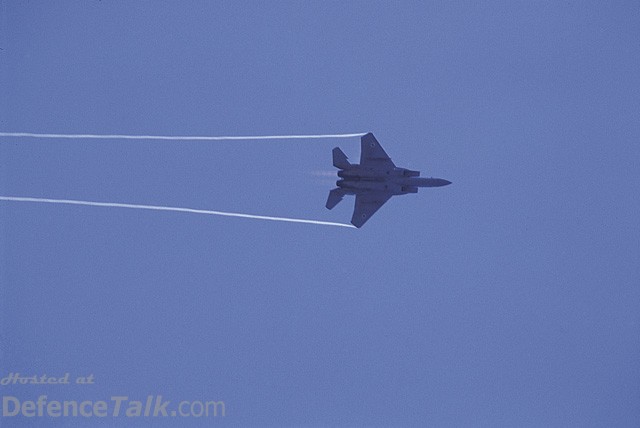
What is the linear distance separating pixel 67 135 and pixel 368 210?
350 inches

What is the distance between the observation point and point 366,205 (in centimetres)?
1681

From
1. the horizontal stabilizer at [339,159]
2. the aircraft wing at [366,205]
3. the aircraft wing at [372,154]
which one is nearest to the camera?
the horizontal stabilizer at [339,159]

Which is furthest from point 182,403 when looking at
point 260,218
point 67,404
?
point 260,218

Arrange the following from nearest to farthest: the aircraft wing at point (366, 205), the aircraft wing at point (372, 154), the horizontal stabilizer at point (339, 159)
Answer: the horizontal stabilizer at point (339, 159) → the aircraft wing at point (372, 154) → the aircraft wing at point (366, 205)

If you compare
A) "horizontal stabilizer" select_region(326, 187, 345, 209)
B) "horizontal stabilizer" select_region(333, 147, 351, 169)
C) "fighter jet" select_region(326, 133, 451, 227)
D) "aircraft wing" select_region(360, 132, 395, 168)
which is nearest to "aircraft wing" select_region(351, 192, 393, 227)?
"fighter jet" select_region(326, 133, 451, 227)

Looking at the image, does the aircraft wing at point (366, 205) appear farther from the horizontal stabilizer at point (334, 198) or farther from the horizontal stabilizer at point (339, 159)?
the horizontal stabilizer at point (339, 159)

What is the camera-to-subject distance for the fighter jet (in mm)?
16375

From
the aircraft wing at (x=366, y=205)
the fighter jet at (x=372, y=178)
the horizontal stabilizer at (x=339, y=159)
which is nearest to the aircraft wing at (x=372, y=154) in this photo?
the fighter jet at (x=372, y=178)

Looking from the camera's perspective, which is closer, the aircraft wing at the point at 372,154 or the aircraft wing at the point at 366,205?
the aircraft wing at the point at 372,154

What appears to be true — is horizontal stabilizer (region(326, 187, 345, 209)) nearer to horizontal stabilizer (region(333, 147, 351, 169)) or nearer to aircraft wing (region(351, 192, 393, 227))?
aircraft wing (region(351, 192, 393, 227))

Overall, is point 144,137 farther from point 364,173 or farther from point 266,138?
point 364,173

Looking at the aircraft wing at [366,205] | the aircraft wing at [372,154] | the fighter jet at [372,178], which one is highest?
the aircraft wing at [372,154]

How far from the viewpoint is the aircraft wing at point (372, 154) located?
1652 cm

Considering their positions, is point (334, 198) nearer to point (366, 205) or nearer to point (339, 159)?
point (366, 205)
